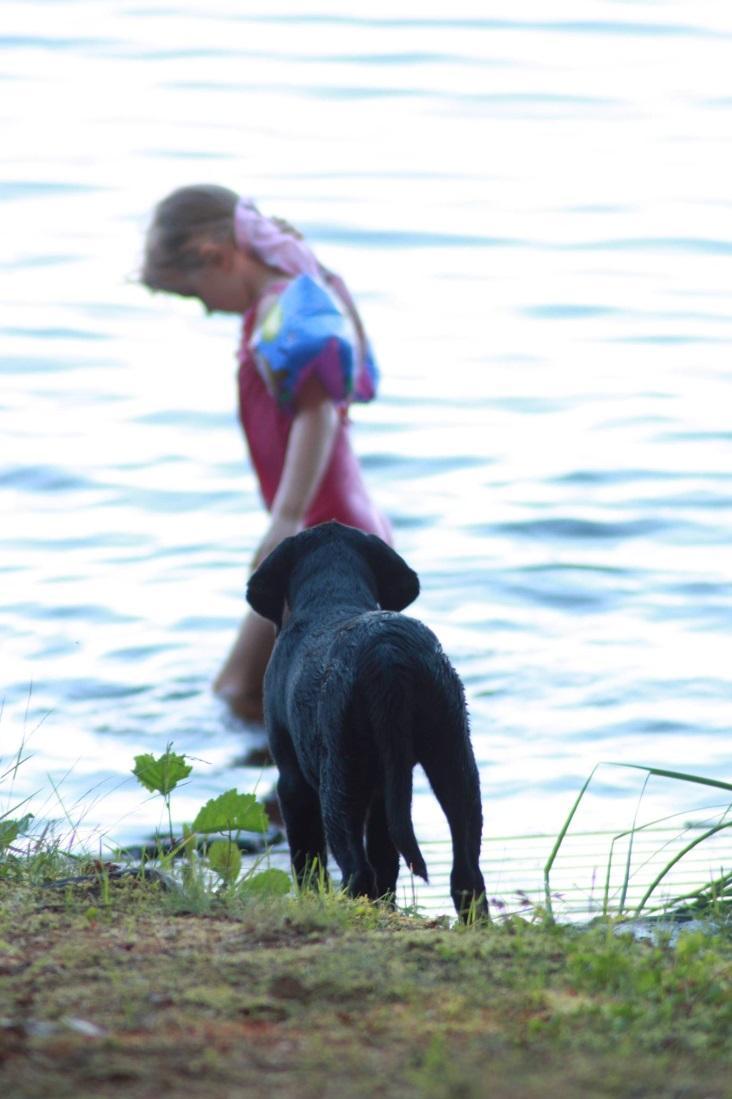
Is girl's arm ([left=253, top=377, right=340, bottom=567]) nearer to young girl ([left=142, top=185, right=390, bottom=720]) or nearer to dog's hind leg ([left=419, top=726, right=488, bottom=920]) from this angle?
young girl ([left=142, top=185, right=390, bottom=720])

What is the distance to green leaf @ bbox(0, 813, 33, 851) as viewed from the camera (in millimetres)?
4102

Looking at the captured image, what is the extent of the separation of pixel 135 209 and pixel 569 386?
429 centimetres

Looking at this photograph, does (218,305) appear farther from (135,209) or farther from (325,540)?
(135,209)

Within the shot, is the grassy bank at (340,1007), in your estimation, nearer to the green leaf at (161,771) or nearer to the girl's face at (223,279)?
the green leaf at (161,771)

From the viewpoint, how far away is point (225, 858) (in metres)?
4.23

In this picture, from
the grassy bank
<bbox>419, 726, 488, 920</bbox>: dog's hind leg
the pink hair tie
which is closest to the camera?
the grassy bank

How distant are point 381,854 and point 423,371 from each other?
23.5 feet

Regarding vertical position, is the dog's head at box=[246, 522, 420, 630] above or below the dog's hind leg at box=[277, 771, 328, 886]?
above

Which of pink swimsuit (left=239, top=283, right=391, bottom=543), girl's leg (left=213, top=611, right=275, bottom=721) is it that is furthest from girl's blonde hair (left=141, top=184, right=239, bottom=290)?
girl's leg (left=213, top=611, right=275, bottom=721)

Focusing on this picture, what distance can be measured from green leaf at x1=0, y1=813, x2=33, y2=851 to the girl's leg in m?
3.02

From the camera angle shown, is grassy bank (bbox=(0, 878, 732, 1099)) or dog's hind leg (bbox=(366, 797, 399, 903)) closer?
grassy bank (bbox=(0, 878, 732, 1099))

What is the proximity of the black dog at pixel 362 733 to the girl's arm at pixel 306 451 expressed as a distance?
7.00ft

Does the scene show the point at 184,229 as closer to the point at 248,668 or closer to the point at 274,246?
the point at 274,246

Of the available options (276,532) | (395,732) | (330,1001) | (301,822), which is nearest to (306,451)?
(276,532)
